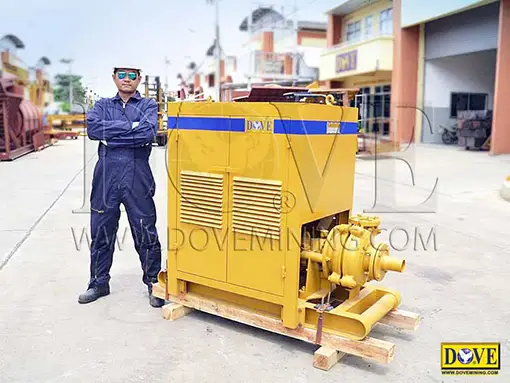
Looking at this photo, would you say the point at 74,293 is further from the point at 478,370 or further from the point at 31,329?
the point at 478,370

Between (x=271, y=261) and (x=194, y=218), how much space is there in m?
0.67

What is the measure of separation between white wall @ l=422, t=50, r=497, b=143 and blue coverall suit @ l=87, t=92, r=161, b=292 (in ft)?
60.7

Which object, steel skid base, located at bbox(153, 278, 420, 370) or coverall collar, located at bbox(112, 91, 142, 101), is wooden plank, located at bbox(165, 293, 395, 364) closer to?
steel skid base, located at bbox(153, 278, 420, 370)

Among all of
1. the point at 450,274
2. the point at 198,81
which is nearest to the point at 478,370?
the point at 450,274

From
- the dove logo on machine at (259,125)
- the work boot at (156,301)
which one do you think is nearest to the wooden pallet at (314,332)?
the work boot at (156,301)

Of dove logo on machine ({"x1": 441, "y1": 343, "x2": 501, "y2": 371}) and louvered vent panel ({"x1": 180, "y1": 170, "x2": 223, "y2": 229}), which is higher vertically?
louvered vent panel ({"x1": 180, "y1": 170, "x2": 223, "y2": 229})

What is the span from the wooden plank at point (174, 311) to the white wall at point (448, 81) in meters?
18.7

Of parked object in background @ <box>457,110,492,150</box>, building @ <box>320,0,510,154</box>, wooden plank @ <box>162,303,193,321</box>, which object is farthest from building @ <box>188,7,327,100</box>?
wooden plank @ <box>162,303,193,321</box>

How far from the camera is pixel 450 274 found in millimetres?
4918

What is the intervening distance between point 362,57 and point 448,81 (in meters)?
3.44

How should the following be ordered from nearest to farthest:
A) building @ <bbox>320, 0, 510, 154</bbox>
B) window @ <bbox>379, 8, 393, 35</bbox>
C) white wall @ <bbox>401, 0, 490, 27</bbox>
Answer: white wall @ <bbox>401, 0, 490, 27</bbox> < building @ <bbox>320, 0, 510, 154</bbox> < window @ <bbox>379, 8, 393, 35</bbox>

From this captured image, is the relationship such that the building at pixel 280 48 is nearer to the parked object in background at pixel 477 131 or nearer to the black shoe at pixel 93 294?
the parked object in background at pixel 477 131

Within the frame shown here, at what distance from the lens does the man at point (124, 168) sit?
3.86m

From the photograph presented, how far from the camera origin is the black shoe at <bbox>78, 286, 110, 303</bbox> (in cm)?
412
